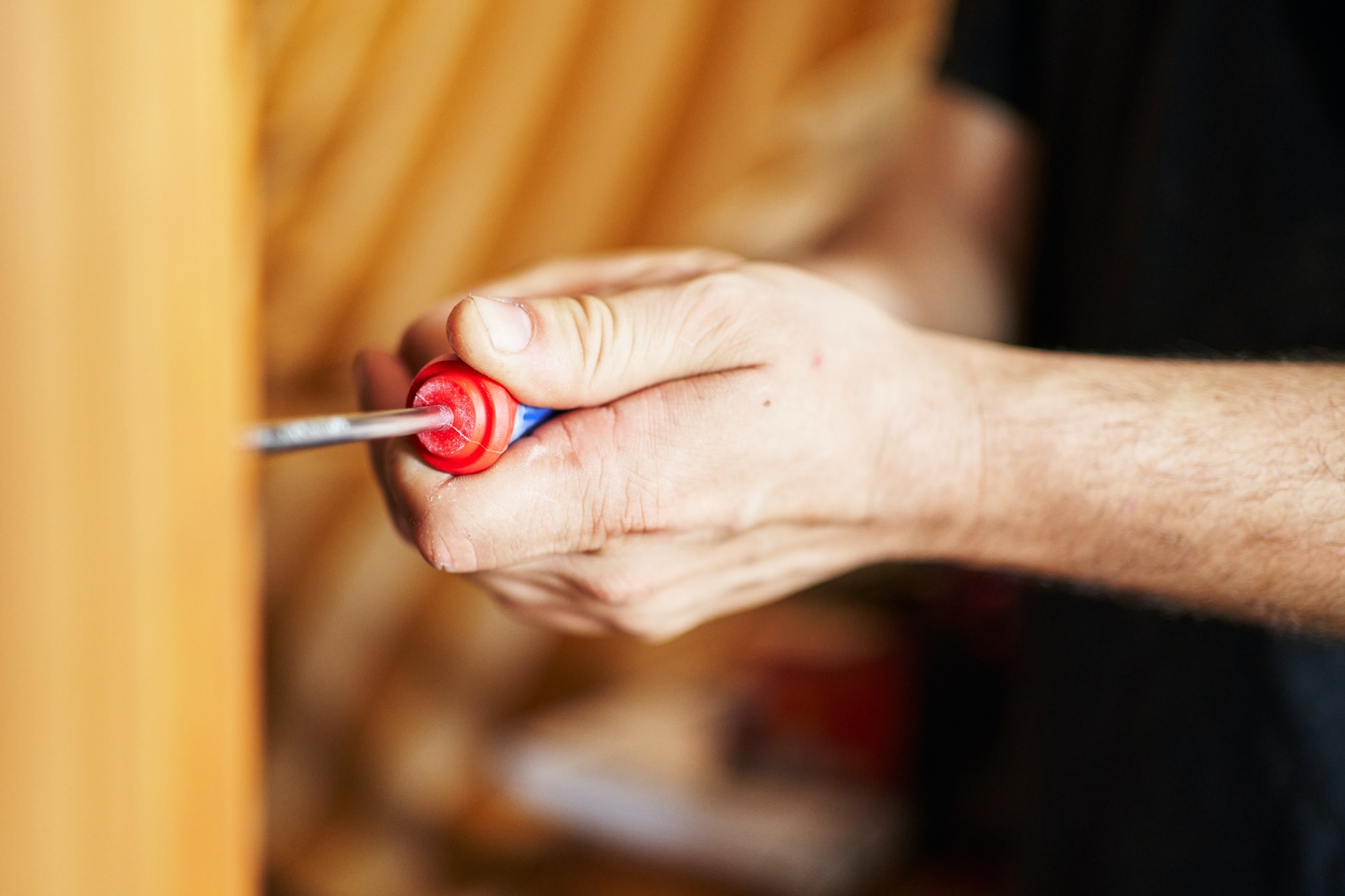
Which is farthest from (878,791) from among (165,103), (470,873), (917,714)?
(165,103)

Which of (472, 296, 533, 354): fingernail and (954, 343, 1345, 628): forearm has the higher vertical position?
(472, 296, 533, 354): fingernail

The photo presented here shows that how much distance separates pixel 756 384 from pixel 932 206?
0.49 meters

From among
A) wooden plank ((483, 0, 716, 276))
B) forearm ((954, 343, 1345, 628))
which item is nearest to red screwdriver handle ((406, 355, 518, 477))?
forearm ((954, 343, 1345, 628))

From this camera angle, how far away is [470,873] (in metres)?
1.57

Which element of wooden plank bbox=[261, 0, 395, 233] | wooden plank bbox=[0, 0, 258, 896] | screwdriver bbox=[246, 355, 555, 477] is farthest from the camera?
wooden plank bbox=[261, 0, 395, 233]

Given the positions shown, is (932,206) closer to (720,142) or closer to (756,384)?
(756,384)

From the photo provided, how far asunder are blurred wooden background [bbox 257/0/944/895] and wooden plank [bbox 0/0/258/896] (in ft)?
2.82

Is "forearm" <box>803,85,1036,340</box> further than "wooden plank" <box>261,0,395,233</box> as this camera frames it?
No

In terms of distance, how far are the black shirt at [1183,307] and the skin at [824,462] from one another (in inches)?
→ 7.6

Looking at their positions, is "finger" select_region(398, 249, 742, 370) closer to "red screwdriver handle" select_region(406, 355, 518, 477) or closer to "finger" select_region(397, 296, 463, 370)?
"finger" select_region(397, 296, 463, 370)

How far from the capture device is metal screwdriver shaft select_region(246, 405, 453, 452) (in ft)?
1.05

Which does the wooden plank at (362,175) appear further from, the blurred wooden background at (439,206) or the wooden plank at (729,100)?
the wooden plank at (729,100)

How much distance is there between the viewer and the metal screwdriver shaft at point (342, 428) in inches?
12.6

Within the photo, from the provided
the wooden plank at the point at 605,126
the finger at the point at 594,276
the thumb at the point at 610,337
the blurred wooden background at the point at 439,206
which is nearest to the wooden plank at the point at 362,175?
the blurred wooden background at the point at 439,206
